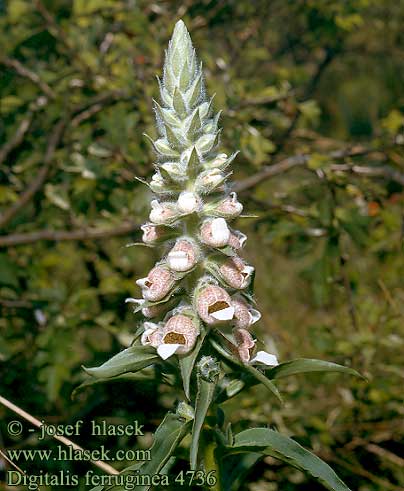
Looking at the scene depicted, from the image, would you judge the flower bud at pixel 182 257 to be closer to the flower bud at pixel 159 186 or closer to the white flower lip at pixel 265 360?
the flower bud at pixel 159 186

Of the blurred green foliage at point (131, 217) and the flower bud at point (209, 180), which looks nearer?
the flower bud at point (209, 180)

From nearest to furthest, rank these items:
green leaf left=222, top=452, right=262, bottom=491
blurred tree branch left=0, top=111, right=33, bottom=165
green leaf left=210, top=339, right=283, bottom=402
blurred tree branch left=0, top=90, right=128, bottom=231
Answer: green leaf left=210, top=339, right=283, bottom=402 → green leaf left=222, top=452, right=262, bottom=491 → blurred tree branch left=0, top=90, right=128, bottom=231 → blurred tree branch left=0, top=111, right=33, bottom=165

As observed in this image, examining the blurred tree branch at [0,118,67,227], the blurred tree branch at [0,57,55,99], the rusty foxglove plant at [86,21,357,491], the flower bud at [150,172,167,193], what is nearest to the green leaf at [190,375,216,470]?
the rusty foxglove plant at [86,21,357,491]

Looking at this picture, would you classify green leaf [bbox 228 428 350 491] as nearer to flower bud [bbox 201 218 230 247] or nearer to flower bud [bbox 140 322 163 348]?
flower bud [bbox 140 322 163 348]

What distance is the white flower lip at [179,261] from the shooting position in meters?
1.33

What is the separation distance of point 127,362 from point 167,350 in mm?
114

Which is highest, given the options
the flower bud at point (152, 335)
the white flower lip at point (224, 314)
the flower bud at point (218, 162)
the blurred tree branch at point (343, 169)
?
the blurred tree branch at point (343, 169)

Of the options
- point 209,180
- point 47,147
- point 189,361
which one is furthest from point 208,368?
point 47,147

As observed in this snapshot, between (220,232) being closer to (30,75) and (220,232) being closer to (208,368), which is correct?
(208,368)

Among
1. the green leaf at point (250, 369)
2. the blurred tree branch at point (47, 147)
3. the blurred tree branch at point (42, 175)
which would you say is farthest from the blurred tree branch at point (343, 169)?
the green leaf at point (250, 369)

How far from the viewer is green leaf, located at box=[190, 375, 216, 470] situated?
1.20 meters

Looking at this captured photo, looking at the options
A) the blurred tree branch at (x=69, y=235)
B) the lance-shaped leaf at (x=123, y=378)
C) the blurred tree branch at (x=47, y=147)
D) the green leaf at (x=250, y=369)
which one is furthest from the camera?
the blurred tree branch at (x=47, y=147)

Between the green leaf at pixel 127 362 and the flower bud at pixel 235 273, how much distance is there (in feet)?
0.77

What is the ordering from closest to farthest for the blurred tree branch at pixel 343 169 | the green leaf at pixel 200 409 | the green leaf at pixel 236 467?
the green leaf at pixel 200 409 → the green leaf at pixel 236 467 → the blurred tree branch at pixel 343 169
